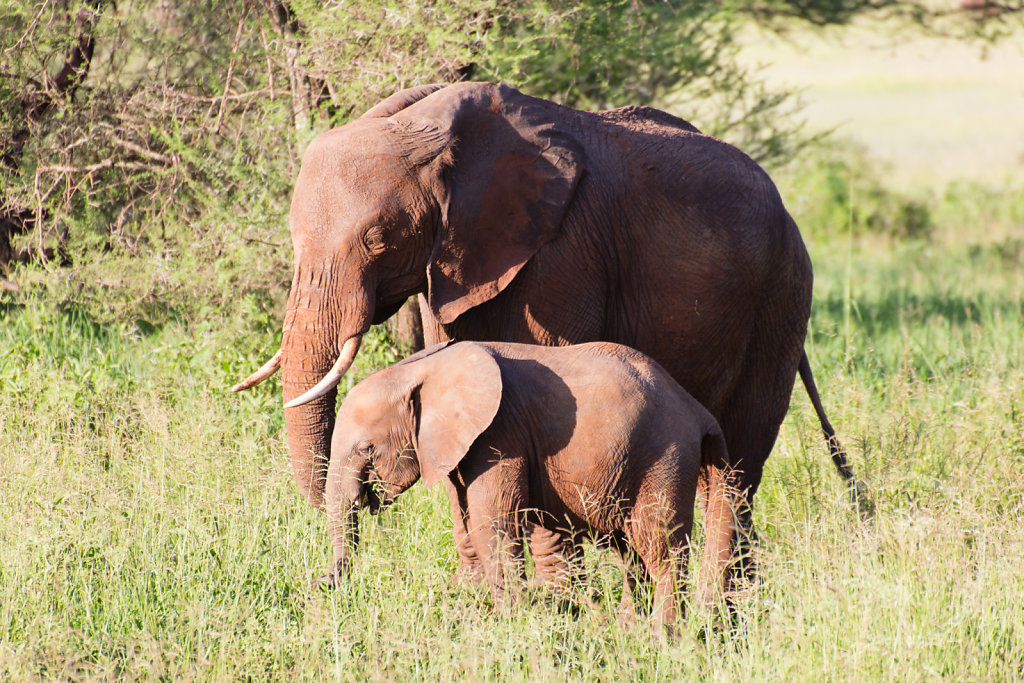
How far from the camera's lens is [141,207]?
6707mm

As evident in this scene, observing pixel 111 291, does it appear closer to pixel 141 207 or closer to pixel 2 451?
pixel 141 207

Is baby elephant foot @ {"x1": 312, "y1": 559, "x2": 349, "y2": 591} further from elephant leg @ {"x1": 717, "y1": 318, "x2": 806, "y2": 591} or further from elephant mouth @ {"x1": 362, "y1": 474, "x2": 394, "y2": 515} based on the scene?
elephant leg @ {"x1": 717, "y1": 318, "x2": 806, "y2": 591}

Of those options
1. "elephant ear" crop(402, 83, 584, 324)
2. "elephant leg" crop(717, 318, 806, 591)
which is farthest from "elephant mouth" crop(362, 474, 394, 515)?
"elephant leg" crop(717, 318, 806, 591)

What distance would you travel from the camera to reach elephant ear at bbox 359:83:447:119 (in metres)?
4.31

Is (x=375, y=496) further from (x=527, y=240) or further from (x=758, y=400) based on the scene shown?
(x=758, y=400)

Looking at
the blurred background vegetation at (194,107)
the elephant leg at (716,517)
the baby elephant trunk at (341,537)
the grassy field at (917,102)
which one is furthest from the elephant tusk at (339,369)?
the grassy field at (917,102)

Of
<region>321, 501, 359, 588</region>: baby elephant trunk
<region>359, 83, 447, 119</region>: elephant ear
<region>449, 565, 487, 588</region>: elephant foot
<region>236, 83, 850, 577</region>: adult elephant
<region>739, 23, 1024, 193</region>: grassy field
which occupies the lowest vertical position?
<region>739, 23, 1024, 193</region>: grassy field

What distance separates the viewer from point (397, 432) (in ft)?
13.2

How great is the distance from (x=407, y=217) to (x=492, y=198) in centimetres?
33

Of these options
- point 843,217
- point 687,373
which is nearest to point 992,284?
point 843,217

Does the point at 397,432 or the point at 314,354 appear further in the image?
the point at 314,354

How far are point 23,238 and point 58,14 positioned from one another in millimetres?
1218

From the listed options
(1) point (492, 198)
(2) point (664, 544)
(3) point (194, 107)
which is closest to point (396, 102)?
(1) point (492, 198)

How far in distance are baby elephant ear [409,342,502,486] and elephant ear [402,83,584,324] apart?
12.7 inches
